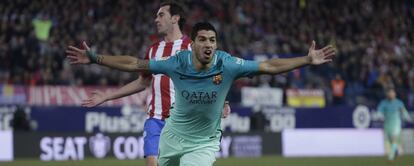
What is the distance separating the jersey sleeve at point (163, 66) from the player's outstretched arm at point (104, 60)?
0.06 metres

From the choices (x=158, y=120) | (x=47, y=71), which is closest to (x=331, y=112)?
(x=47, y=71)

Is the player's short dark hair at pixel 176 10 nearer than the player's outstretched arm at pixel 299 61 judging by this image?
No

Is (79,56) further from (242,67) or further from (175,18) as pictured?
(175,18)

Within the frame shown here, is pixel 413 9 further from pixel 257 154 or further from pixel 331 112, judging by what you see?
pixel 257 154

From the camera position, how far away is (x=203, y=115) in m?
8.86

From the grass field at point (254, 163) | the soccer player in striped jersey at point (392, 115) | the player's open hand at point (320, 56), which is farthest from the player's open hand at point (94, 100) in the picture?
the soccer player in striped jersey at point (392, 115)

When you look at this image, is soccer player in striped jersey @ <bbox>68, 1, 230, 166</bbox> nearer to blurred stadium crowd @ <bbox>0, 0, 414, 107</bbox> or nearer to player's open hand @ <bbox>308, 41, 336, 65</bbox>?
player's open hand @ <bbox>308, 41, 336, 65</bbox>

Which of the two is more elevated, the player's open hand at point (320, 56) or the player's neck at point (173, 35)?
the player's neck at point (173, 35)

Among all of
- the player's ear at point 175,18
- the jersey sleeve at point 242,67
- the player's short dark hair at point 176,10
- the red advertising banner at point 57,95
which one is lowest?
the red advertising banner at point 57,95


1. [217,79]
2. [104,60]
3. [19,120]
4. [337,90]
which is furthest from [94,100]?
[337,90]

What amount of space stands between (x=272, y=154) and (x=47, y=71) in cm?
702

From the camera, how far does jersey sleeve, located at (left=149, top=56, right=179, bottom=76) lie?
8.79m

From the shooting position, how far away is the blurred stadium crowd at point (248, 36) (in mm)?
26094

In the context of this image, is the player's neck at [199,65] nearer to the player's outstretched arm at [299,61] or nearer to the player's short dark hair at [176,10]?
the player's outstretched arm at [299,61]
